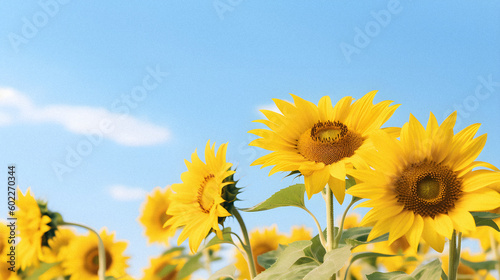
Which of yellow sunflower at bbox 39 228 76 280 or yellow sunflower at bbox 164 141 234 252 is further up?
yellow sunflower at bbox 164 141 234 252

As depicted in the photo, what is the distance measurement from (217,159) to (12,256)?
5.57 feet

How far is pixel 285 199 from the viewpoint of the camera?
2.04 m

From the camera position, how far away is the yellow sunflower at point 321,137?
5.62 feet

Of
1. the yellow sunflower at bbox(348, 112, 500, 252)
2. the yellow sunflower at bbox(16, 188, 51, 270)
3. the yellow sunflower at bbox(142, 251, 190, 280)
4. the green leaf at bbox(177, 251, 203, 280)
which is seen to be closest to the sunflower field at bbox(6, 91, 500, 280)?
the yellow sunflower at bbox(348, 112, 500, 252)

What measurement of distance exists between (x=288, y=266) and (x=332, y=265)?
0.75ft

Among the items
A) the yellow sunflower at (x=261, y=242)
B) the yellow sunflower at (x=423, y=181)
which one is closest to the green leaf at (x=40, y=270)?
the yellow sunflower at (x=261, y=242)

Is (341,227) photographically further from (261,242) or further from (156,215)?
(156,215)

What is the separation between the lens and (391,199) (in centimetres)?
167

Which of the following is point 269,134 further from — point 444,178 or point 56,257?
point 56,257

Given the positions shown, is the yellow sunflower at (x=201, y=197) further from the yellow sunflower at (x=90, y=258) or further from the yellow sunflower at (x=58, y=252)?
the yellow sunflower at (x=90, y=258)

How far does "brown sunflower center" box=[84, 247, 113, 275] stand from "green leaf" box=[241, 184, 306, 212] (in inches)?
75.5

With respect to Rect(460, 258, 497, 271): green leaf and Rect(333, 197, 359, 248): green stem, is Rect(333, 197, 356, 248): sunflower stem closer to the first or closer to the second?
Rect(333, 197, 359, 248): green stem

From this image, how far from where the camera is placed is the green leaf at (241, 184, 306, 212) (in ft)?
6.56

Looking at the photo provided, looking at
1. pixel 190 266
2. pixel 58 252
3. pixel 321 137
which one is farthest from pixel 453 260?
pixel 58 252
